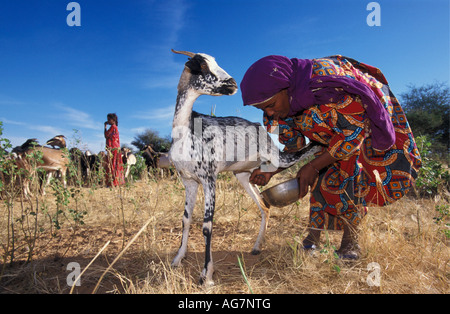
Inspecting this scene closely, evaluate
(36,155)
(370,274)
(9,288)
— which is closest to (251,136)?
(370,274)

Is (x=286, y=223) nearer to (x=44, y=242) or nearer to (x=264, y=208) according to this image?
(x=264, y=208)

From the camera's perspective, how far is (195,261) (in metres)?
2.79

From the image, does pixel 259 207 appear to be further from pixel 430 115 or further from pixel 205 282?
pixel 430 115

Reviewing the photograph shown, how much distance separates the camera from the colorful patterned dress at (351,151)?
7.29 ft

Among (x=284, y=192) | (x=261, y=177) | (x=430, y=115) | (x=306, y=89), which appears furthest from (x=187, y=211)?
(x=430, y=115)

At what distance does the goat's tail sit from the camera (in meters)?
2.89

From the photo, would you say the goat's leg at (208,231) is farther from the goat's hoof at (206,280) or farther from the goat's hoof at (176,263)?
the goat's hoof at (176,263)

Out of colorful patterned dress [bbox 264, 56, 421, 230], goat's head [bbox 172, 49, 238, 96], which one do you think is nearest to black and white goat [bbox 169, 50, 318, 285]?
goat's head [bbox 172, 49, 238, 96]

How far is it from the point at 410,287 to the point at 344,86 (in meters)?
1.62

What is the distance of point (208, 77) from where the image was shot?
2.44m

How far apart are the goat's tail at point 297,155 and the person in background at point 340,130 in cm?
8

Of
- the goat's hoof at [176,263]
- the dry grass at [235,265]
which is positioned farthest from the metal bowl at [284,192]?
the goat's hoof at [176,263]

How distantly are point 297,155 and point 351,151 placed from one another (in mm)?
774

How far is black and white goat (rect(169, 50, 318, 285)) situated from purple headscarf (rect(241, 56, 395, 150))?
26 cm
